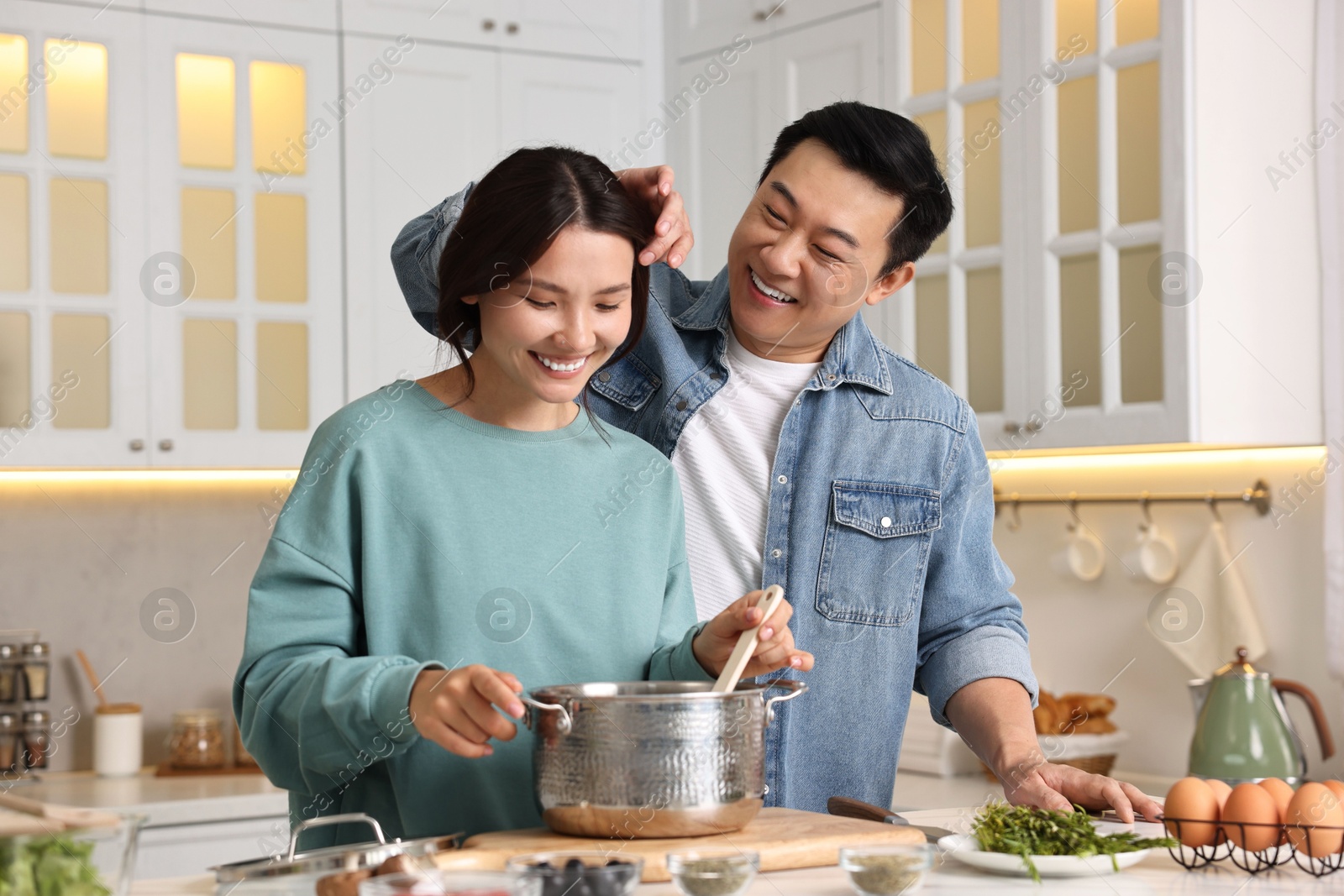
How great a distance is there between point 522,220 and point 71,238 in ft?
6.42

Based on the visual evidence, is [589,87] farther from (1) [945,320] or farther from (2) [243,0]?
(1) [945,320]

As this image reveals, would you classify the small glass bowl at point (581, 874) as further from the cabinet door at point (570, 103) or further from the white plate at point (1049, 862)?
the cabinet door at point (570, 103)

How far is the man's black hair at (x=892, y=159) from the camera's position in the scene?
5.18 feet

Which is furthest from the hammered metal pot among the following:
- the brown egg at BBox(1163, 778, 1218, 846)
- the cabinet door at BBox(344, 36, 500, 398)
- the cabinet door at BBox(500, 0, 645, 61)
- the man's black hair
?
the cabinet door at BBox(500, 0, 645, 61)

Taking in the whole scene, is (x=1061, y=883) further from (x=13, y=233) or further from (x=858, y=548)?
(x=13, y=233)

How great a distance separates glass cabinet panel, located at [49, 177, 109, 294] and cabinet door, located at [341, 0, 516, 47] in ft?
2.11

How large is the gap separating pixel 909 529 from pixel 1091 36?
1297mm

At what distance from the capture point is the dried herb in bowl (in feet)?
3.51

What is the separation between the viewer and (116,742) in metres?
3.04

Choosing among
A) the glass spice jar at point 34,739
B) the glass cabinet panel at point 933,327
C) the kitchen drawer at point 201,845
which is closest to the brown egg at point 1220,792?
the glass cabinet panel at point 933,327

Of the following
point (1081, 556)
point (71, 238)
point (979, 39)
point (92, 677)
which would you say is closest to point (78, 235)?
point (71, 238)

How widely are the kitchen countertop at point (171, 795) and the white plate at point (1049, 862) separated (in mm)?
1835

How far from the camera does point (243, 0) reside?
9.51 feet

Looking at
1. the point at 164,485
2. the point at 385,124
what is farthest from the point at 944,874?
the point at 164,485
